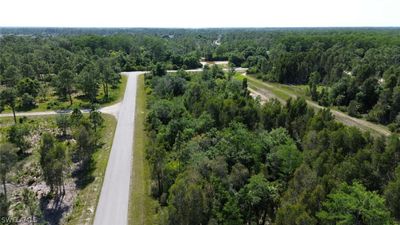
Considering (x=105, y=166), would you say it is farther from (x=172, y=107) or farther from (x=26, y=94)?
(x=26, y=94)

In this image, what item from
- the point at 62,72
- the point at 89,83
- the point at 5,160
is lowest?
the point at 5,160

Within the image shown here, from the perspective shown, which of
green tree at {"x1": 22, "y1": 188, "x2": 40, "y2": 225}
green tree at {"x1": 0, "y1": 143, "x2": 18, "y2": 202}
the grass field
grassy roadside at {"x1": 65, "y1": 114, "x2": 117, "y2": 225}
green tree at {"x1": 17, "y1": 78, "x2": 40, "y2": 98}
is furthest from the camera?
green tree at {"x1": 17, "y1": 78, "x2": 40, "y2": 98}

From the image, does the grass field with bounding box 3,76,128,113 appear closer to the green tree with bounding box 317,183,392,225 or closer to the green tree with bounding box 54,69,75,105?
the green tree with bounding box 54,69,75,105

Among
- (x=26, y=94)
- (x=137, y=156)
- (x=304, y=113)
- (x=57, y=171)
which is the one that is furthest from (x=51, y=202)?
(x=26, y=94)

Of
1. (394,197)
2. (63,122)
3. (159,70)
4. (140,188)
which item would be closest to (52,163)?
(140,188)

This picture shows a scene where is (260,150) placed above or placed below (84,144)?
above

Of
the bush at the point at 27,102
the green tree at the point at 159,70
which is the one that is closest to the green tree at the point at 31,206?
the bush at the point at 27,102

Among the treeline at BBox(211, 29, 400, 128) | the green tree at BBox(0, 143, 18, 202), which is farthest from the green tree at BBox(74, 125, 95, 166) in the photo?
the treeline at BBox(211, 29, 400, 128)

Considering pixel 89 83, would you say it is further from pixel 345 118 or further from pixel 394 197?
pixel 394 197
